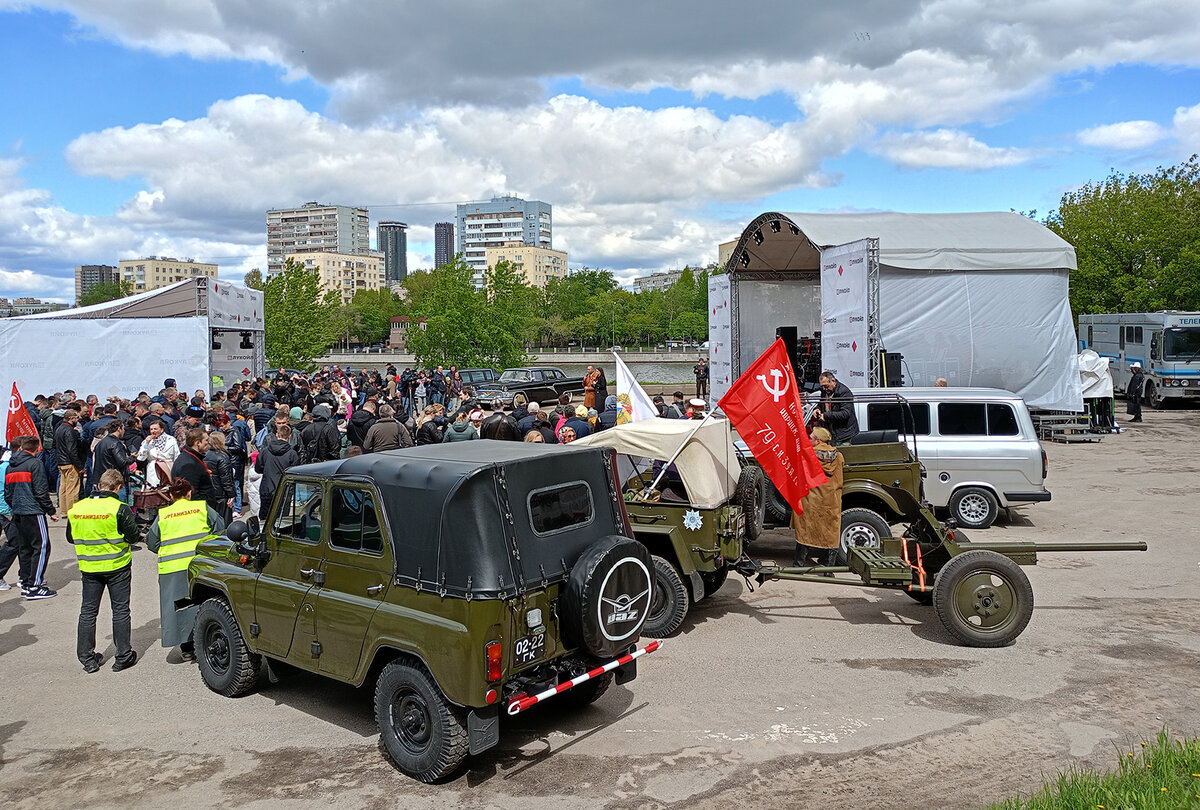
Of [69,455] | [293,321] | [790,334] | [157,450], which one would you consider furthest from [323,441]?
[293,321]

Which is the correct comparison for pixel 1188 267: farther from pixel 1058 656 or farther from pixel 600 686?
pixel 600 686

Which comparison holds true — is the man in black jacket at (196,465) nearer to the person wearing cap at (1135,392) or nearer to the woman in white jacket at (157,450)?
the woman in white jacket at (157,450)

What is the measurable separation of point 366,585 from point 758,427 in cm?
443

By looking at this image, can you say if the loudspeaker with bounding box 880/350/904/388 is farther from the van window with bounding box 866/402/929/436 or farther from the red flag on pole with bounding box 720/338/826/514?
the red flag on pole with bounding box 720/338/826/514

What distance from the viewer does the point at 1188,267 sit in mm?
35656

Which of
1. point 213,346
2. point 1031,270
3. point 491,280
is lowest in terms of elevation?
point 213,346

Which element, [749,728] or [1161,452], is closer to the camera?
[749,728]

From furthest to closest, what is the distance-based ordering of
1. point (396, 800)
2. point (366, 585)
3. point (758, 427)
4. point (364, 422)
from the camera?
point (364, 422) → point (758, 427) → point (366, 585) → point (396, 800)

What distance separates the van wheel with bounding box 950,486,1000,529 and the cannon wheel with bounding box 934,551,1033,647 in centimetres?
465

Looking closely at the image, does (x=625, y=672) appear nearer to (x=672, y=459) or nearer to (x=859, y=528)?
(x=672, y=459)

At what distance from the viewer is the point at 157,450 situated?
42.1 feet

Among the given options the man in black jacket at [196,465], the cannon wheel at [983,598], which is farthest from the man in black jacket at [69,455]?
the cannon wheel at [983,598]

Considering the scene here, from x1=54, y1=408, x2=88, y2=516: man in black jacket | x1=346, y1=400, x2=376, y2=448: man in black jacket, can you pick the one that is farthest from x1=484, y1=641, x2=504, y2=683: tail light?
x1=54, y1=408, x2=88, y2=516: man in black jacket

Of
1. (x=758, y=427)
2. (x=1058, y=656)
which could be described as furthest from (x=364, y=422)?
(x=1058, y=656)
